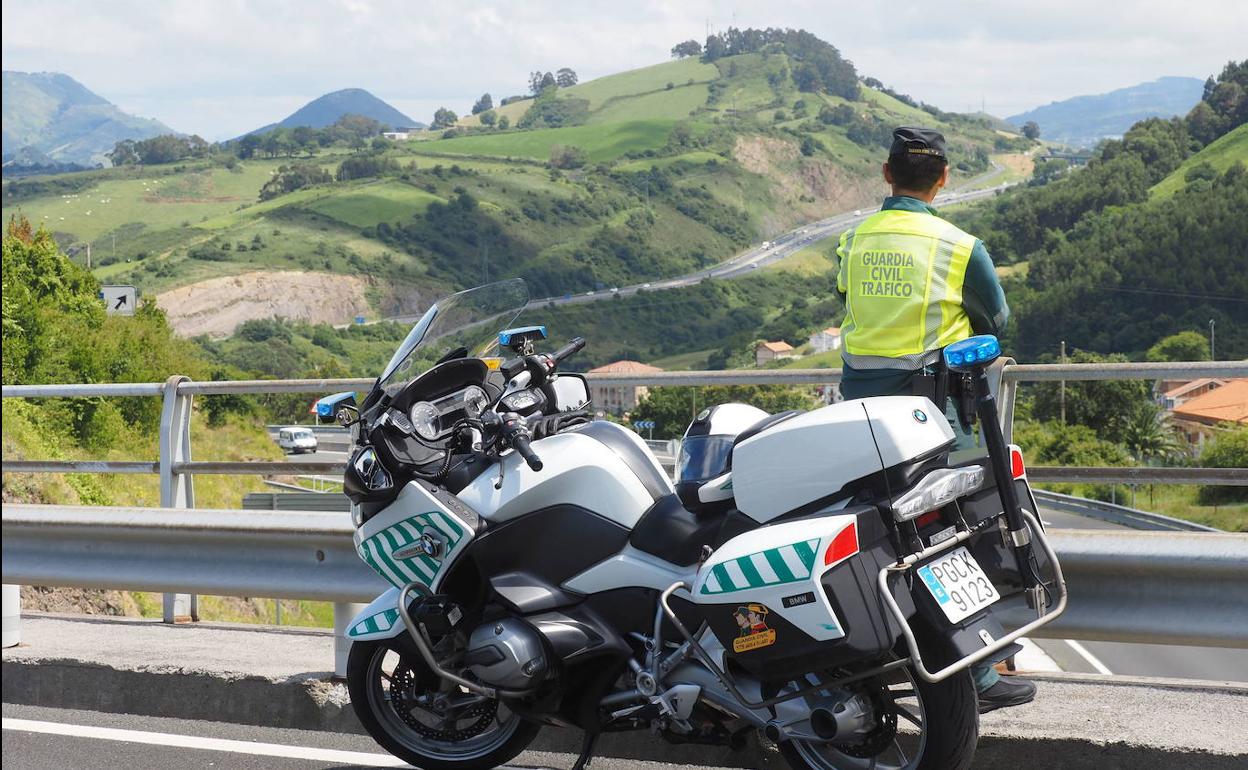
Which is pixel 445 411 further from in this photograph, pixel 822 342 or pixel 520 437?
pixel 822 342

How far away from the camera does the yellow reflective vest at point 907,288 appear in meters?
4.13

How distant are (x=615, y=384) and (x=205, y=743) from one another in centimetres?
251

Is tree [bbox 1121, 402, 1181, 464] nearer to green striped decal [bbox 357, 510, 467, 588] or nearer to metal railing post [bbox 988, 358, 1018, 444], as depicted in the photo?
metal railing post [bbox 988, 358, 1018, 444]

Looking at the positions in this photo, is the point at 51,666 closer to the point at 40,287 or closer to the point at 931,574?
the point at 931,574

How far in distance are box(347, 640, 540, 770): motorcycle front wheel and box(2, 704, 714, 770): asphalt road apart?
23 centimetres

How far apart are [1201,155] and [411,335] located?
175 metres

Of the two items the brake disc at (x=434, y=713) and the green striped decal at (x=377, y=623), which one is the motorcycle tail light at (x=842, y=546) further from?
the green striped decal at (x=377, y=623)

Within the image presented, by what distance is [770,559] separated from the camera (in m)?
3.50

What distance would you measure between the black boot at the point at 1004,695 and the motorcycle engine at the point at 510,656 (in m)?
1.25

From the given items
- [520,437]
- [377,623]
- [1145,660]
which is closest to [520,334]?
[520,437]

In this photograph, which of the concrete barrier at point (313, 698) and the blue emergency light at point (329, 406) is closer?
the concrete barrier at point (313, 698)

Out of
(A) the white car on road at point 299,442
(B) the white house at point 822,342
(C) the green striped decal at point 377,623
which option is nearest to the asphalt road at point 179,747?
(C) the green striped decal at point 377,623

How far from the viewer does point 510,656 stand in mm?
3947

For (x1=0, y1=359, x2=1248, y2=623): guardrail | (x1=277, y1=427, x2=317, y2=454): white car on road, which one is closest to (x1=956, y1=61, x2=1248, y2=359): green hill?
(x1=277, y1=427, x2=317, y2=454): white car on road
